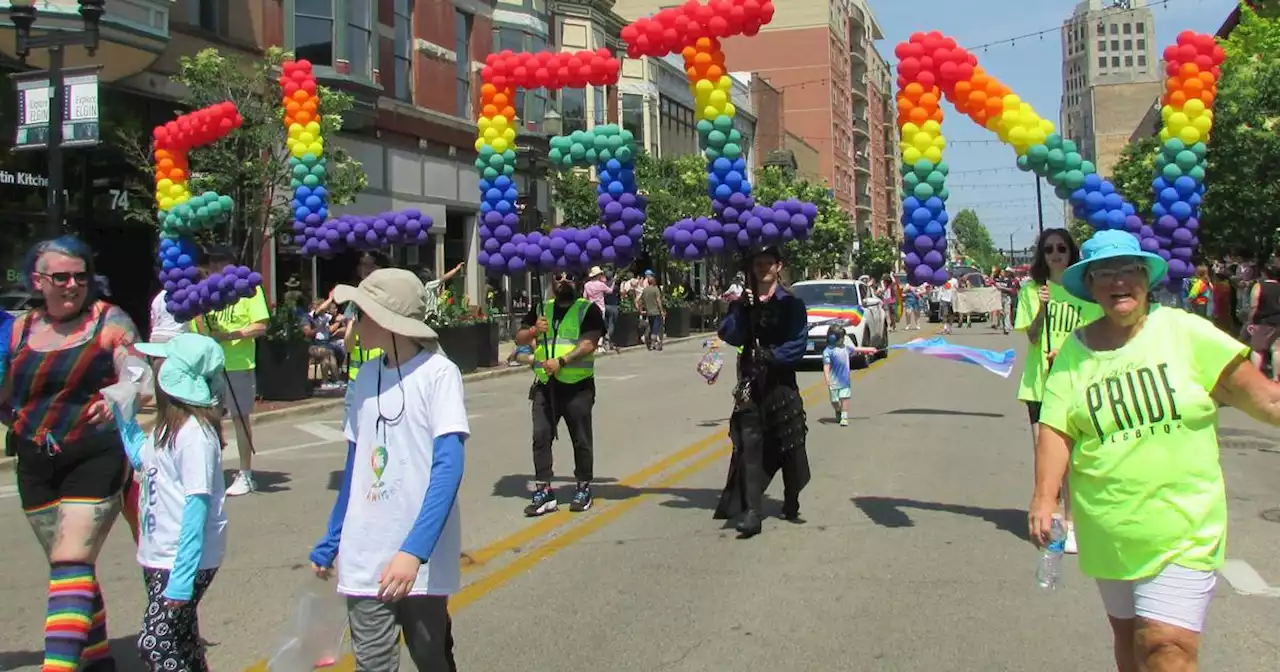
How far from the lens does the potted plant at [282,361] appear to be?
15.8 metres

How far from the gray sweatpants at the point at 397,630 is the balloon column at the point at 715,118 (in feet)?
14.8

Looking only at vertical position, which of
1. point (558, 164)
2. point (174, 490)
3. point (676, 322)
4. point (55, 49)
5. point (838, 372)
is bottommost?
point (174, 490)

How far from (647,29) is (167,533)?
5367 millimetres

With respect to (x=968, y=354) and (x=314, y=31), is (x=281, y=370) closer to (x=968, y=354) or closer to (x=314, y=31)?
(x=314, y=31)

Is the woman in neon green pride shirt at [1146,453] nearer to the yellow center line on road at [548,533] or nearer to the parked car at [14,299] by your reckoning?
the yellow center line on road at [548,533]

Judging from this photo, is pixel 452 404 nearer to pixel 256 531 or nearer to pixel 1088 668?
pixel 1088 668

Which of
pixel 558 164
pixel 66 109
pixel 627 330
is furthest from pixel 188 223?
pixel 627 330

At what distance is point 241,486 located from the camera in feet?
30.0

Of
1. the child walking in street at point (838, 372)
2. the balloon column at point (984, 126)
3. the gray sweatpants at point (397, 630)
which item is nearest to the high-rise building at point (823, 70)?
the child walking in street at point (838, 372)

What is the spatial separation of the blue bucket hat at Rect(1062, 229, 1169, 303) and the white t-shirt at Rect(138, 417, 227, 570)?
313cm

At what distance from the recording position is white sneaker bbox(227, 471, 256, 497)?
910cm

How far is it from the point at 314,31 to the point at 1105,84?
69672 millimetres

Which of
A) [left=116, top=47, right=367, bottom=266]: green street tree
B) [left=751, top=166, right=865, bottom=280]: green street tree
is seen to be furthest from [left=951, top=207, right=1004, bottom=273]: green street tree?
[left=116, top=47, right=367, bottom=266]: green street tree

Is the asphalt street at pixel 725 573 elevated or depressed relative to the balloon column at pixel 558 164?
depressed
